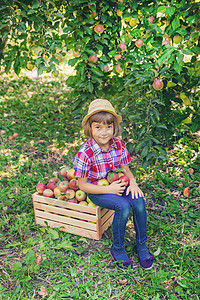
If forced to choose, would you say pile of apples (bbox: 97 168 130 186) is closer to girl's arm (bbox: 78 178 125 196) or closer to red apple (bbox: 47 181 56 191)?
girl's arm (bbox: 78 178 125 196)

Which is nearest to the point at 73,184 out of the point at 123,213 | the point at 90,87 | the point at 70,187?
the point at 70,187

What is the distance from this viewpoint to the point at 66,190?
2.51 meters

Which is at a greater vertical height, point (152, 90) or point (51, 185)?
point (152, 90)

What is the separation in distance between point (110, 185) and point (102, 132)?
1.26 feet

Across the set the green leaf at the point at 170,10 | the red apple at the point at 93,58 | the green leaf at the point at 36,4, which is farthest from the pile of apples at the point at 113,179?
the green leaf at the point at 36,4

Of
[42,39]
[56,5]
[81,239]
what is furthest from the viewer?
[56,5]

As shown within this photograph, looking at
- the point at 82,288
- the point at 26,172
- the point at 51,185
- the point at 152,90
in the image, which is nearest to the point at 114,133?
the point at 152,90

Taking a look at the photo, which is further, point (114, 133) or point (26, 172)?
point (26, 172)

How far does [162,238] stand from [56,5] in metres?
2.29

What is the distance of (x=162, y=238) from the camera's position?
2389 mm

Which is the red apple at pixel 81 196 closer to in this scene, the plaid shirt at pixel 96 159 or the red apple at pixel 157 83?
the plaid shirt at pixel 96 159

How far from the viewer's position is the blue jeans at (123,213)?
209 cm

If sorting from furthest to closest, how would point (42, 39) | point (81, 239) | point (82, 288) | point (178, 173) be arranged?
point (178, 173) → point (42, 39) → point (81, 239) → point (82, 288)

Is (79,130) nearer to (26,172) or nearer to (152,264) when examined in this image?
(26,172)
